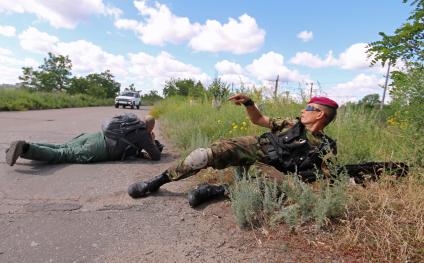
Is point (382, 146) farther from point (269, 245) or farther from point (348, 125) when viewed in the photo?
point (269, 245)

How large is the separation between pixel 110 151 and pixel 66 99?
2820 centimetres

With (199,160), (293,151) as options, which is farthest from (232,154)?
(293,151)

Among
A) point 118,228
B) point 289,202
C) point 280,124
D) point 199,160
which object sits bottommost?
point 118,228

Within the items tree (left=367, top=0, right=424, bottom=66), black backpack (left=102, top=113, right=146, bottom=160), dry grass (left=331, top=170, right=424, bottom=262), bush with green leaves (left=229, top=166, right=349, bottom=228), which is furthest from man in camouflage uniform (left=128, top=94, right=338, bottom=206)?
tree (left=367, top=0, right=424, bottom=66)

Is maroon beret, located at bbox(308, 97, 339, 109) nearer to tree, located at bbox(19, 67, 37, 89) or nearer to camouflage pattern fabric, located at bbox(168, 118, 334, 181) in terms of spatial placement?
camouflage pattern fabric, located at bbox(168, 118, 334, 181)

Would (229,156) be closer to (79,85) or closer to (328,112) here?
(328,112)

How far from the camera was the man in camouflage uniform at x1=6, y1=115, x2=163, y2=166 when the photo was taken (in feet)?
15.9

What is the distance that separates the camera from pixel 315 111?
3.78 meters

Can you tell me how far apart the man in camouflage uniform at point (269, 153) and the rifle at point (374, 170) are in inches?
11.7

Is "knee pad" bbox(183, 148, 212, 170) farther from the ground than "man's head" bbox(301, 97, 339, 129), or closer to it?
closer to it

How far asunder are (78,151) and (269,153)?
283 centimetres

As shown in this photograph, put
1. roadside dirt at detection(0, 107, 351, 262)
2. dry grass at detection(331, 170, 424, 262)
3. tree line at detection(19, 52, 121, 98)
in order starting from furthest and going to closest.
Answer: tree line at detection(19, 52, 121, 98), roadside dirt at detection(0, 107, 351, 262), dry grass at detection(331, 170, 424, 262)

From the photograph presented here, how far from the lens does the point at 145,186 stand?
374 centimetres

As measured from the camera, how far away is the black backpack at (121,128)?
5168 millimetres
